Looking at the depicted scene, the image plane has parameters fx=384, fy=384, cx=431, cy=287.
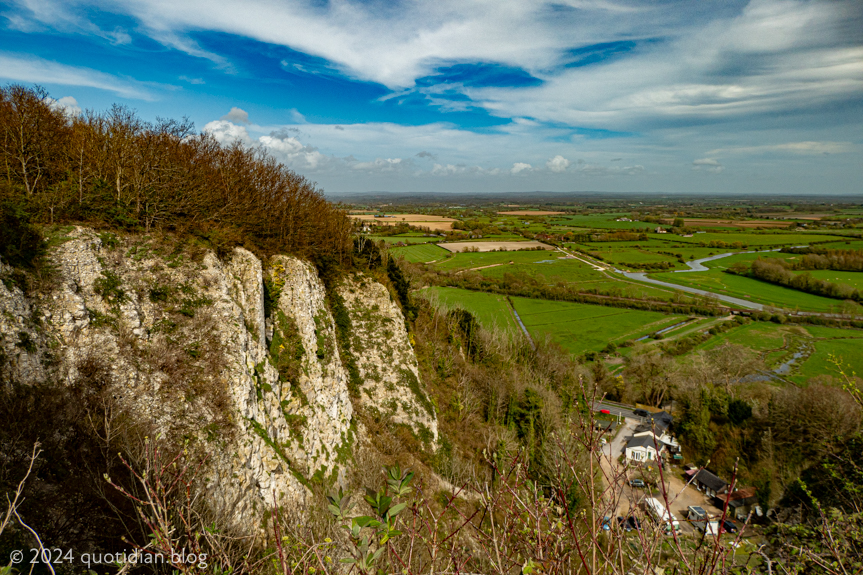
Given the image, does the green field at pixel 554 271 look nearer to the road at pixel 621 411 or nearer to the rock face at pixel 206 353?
the road at pixel 621 411

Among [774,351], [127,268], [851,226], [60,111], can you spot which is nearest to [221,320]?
[127,268]

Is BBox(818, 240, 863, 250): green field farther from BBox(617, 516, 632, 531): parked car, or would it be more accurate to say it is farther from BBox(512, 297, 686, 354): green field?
BBox(617, 516, 632, 531): parked car

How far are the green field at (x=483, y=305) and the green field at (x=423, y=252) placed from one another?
14313 millimetres

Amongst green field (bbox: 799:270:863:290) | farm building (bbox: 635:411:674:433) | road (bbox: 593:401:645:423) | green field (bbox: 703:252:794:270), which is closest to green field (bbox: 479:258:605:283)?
green field (bbox: 703:252:794:270)

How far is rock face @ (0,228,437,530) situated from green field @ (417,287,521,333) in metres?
47.3

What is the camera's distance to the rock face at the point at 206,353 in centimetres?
1252

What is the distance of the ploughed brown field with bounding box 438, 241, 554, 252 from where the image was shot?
124 m

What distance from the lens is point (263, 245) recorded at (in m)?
24.2

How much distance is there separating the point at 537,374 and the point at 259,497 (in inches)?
1639

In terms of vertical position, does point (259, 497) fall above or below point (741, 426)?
above

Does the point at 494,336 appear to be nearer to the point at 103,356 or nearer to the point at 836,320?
the point at 103,356

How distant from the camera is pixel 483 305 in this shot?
82.0m

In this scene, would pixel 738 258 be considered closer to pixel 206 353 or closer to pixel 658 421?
pixel 658 421

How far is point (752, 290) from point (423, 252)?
3306 inches
